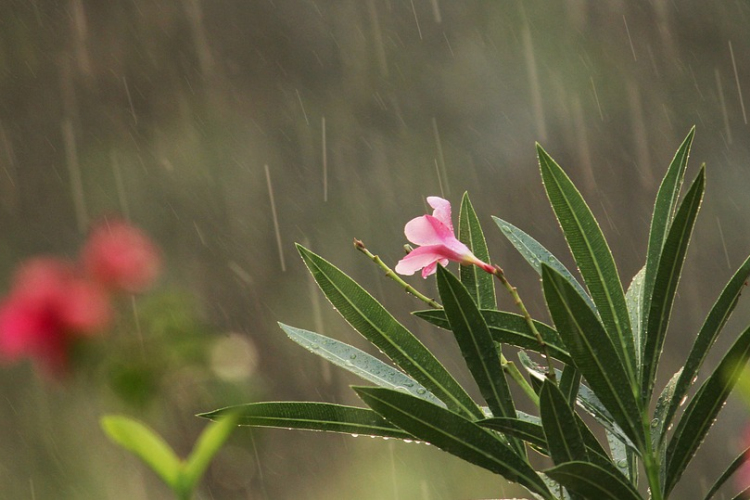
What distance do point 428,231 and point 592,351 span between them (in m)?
0.12

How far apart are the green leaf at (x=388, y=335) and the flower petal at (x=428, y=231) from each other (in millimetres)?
42

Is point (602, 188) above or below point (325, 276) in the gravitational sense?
below

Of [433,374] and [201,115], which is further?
[201,115]

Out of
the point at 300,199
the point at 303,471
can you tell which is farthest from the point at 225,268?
the point at 303,471

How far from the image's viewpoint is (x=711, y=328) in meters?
0.42

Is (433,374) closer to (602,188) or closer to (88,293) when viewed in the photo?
(88,293)

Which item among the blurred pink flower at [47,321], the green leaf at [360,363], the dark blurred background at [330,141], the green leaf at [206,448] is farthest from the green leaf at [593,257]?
the dark blurred background at [330,141]

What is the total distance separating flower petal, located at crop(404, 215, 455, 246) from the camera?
18.5 inches

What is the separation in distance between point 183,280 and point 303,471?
3.21ft

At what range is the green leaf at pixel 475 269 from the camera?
→ 518 millimetres

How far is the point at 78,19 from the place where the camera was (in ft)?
13.6


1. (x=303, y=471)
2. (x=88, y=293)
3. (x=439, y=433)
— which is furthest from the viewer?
(x=303, y=471)

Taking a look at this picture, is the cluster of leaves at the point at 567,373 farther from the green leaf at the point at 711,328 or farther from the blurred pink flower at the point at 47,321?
the blurred pink flower at the point at 47,321

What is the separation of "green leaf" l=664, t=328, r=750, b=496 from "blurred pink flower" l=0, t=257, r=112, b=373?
2.96ft
